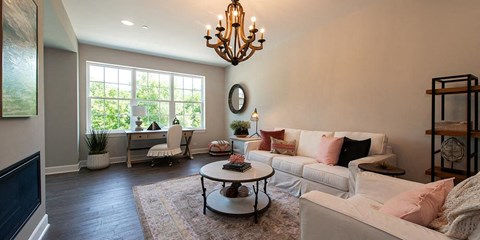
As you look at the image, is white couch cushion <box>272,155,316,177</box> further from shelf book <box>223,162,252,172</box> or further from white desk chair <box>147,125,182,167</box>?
white desk chair <box>147,125,182,167</box>

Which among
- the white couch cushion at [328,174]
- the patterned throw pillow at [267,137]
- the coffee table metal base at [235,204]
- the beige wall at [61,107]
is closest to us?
the coffee table metal base at [235,204]

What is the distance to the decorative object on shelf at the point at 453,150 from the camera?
1990mm

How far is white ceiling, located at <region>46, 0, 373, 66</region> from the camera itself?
268 cm

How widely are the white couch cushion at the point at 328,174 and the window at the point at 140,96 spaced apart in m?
3.81

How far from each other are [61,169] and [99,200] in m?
1.95

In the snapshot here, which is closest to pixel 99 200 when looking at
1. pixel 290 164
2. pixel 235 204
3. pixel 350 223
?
pixel 235 204

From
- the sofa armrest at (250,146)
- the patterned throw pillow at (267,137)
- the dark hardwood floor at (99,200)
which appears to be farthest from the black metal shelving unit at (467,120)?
the dark hardwood floor at (99,200)

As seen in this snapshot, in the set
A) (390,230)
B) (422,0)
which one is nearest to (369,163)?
(390,230)

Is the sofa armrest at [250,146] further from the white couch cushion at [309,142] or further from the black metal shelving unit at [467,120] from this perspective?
the black metal shelving unit at [467,120]

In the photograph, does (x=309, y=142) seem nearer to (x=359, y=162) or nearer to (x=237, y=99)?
(x=359, y=162)

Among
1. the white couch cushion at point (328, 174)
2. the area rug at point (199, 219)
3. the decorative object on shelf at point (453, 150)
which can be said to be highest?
the decorative object on shelf at point (453, 150)

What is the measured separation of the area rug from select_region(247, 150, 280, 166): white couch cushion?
0.51 metres

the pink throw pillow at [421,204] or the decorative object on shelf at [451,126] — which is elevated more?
the decorative object on shelf at [451,126]

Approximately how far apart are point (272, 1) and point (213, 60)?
294cm
